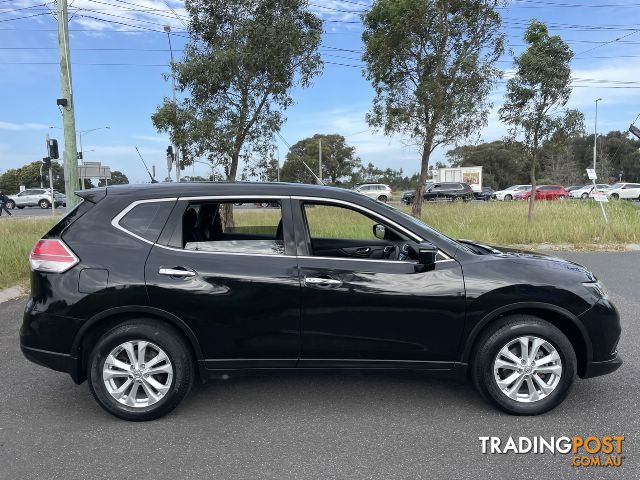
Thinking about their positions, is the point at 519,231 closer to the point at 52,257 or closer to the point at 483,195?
the point at 52,257

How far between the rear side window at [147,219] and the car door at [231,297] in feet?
0.24

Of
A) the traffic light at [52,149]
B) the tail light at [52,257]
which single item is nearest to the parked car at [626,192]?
the traffic light at [52,149]

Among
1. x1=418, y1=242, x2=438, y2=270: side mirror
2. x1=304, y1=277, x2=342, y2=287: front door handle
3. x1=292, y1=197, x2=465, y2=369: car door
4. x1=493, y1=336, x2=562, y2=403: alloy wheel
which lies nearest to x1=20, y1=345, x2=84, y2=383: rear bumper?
x1=292, y1=197, x2=465, y2=369: car door

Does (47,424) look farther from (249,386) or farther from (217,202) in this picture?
(217,202)

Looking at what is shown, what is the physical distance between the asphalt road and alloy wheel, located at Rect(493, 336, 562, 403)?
20cm

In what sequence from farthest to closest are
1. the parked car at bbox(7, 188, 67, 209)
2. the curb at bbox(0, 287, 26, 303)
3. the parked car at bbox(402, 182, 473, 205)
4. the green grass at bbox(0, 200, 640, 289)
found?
1. the parked car at bbox(7, 188, 67, 209)
2. the parked car at bbox(402, 182, 473, 205)
3. the green grass at bbox(0, 200, 640, 289)
4. the curb at bbox(0, 287, 26, 303)

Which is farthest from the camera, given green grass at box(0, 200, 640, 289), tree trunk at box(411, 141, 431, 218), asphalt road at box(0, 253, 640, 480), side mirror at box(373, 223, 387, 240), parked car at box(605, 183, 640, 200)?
parked car at box(605, 183, 640, 200)

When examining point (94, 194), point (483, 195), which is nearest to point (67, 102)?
point (94, 194)

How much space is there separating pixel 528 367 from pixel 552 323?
1.25 feet

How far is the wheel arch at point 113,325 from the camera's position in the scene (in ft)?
10.7

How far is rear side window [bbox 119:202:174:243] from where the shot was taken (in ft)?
11.2

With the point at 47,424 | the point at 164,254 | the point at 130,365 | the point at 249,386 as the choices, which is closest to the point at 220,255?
the point at 164,254

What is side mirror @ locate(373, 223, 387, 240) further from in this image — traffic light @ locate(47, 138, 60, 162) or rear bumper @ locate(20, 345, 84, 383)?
traffic light @ locate(47, 138, 60, 162)

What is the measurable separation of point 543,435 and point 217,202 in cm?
279
